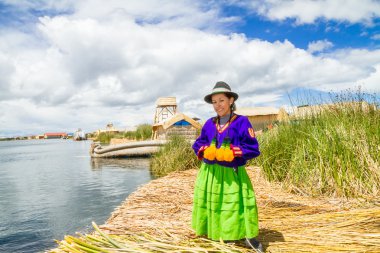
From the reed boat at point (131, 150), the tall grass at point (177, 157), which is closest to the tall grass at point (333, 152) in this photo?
the tall grass at point (177, 157)

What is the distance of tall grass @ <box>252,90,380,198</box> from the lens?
572 cm

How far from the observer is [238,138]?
3439 mm

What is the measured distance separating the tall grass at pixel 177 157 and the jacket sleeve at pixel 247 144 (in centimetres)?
995

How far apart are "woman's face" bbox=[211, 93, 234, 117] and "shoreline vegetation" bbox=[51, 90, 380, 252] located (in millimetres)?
1307

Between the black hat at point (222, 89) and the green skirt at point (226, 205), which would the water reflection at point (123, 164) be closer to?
the green skirt at point (226, 205)

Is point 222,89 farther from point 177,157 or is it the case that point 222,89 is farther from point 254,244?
point 177,157

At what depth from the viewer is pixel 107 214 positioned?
954cm

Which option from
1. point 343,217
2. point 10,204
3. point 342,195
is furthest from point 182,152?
point 343,217

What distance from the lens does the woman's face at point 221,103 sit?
3551 mm

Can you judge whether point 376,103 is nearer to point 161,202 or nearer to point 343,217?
point 343,217

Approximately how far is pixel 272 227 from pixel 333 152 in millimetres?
2432

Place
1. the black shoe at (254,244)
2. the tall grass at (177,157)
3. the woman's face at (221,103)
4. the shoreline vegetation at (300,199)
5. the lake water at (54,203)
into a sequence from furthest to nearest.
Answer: the tall grass at (177,157), the lake water at (54,203), the woman's face at (221,103), the shoreline vegetation at (300,199), the black shoe at (254,244)

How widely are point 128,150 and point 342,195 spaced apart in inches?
838

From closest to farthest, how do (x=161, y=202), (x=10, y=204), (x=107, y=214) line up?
(x=161, y=202)
(x=107, y=214)
(x=10, y=204)
